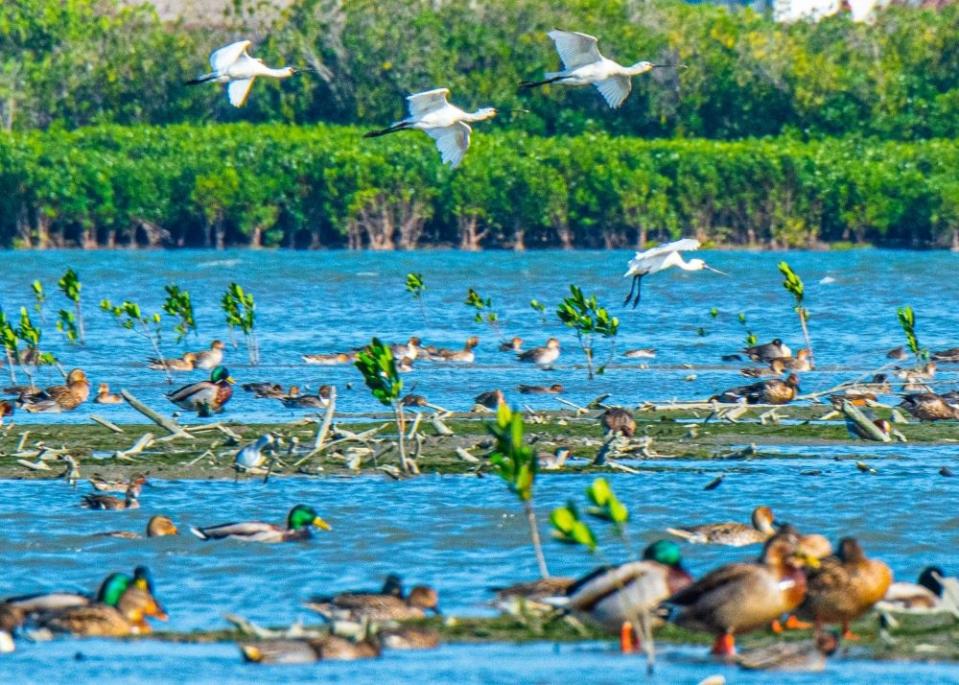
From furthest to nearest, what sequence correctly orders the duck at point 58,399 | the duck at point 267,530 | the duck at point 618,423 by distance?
the duck at point 58,399
the duck at point 618,423
the duck at point 267,530

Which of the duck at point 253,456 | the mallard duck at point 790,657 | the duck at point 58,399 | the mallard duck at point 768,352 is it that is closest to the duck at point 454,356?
the mallard duck at point 768,352

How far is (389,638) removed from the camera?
45.2 ft

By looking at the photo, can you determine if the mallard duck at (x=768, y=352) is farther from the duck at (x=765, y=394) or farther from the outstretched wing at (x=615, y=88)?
the outstretched wing at (x=615, y=88)

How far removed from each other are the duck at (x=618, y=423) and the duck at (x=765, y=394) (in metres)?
3.22

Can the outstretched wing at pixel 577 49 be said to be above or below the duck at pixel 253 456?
above

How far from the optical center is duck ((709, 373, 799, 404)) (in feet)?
88.0

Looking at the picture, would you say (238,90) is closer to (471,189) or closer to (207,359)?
(207,359)

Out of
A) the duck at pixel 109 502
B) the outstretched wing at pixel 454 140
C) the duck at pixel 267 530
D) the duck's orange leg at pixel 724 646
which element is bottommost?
the duck at pixel 109 502

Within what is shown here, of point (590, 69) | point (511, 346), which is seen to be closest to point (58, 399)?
point (590, 69)

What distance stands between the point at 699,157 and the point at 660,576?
78698 mm

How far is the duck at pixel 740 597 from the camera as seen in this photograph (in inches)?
511

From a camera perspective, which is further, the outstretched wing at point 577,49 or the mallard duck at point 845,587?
the outstretched wing at point 577,49

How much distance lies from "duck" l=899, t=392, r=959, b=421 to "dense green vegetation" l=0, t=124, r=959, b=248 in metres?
63.5

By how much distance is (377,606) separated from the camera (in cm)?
1445
